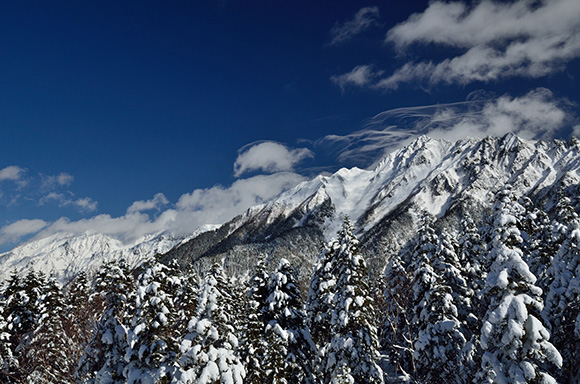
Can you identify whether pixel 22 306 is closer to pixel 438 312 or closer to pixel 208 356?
pixel 208 356

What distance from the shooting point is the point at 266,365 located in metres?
21.6

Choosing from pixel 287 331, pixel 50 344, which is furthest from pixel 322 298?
pixel 50 344

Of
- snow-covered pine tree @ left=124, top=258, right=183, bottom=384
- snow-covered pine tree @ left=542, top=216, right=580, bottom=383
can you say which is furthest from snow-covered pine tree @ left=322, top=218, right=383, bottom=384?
snow-covered pine tree @ left=124, top=258, right=183, bottom=384

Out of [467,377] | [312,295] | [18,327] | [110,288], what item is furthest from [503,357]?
[18,327]

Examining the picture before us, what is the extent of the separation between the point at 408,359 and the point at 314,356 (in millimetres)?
15020

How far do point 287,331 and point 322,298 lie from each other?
627 cm

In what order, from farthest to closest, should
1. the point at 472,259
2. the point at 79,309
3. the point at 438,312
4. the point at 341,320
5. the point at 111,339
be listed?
the point at 472,259 < the point at 79,309 < the point at 438,312 < the point at 341,320 < the point at 111,339

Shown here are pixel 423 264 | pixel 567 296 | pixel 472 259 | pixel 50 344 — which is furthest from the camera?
pixel 472 259

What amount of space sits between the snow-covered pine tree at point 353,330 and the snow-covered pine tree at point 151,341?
10401 millimetres

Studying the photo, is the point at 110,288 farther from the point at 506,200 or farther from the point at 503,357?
the point at 506,200

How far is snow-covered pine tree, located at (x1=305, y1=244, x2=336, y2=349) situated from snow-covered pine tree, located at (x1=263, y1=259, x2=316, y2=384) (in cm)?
289

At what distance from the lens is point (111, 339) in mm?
19219

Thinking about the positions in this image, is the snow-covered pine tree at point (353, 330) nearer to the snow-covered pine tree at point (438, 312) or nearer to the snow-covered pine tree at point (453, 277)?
the snow-covered pine tree at point (438, 312)

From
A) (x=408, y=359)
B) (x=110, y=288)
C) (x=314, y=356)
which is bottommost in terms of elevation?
(x=408, y=359)
